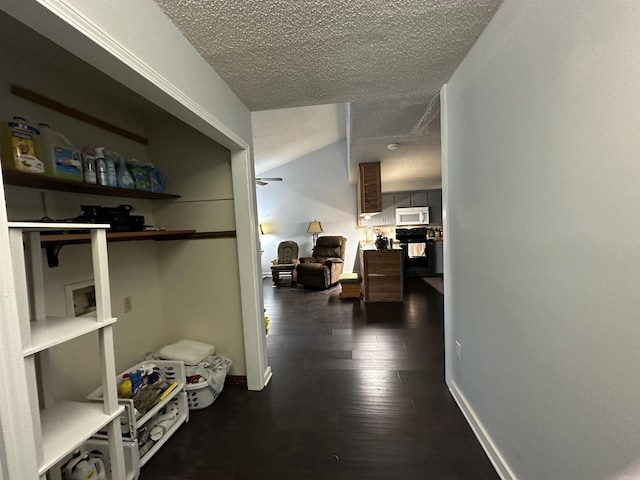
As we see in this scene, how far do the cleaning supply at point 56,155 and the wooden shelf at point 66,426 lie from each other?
100 centimetres

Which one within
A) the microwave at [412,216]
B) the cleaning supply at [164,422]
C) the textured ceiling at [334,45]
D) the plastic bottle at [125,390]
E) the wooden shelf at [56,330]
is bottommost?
the cleaning supply at [164,422]

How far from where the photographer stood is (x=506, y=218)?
1.15m

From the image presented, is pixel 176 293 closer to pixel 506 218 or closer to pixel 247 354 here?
pixel 247 354

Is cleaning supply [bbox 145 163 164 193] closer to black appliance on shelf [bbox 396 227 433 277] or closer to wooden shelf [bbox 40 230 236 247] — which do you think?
wooden shelf [bbox 40 230 236 247]

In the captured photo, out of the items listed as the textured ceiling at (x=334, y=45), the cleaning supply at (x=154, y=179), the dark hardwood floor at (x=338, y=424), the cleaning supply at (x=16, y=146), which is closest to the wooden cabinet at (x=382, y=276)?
the dark hardwood floor at (x=338, y=424)

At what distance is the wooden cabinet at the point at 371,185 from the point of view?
411cm

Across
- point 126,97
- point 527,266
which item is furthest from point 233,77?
point 527,266

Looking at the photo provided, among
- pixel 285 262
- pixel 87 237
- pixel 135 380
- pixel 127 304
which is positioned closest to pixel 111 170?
pixel 87 237

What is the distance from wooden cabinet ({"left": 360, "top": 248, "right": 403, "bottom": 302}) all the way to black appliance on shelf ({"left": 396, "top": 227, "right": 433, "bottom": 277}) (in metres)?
1.70

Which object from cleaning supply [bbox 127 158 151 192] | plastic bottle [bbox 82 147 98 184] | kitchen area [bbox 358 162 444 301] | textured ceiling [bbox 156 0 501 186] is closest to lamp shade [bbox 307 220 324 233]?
kitchen area [bbox 358 162 444 301]

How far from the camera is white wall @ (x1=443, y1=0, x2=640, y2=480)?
2.21 feet

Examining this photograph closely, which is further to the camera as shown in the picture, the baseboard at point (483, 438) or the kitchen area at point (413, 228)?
the kitchen area at point (413, 228)

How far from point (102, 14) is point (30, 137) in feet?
2.21

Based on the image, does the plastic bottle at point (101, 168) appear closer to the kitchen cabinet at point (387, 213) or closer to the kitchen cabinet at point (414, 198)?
the kitchen cabinet at point (387, 213)
